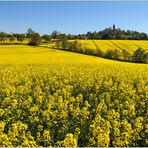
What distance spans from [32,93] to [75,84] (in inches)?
169

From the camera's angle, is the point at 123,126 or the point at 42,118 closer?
the point at 123,126

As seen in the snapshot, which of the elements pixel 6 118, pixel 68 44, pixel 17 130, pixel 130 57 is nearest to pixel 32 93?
pixel 6 118

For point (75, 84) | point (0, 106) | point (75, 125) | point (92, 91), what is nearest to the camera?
point (75, 125)

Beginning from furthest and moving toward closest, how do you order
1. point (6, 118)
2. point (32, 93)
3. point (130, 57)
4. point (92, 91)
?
point (130, 57)
point (92, 91)
point (32, 93)
point (6, 118)

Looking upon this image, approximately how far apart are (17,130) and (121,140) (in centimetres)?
291

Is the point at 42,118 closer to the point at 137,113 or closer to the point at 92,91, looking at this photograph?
the point at 137,113

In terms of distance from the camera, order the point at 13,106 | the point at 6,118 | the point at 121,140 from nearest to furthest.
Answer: the point at 121,140 < the point at 6,118 < the point at 13,106

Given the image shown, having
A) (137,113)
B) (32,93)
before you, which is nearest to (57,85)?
(32,93)

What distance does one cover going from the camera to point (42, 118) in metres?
13.8

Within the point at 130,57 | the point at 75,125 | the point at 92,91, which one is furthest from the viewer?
the point at 130,57

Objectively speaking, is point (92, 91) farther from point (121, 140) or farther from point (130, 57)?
point (130, 57)

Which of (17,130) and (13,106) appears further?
(13,106)

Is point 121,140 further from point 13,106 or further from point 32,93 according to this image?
point 32,93

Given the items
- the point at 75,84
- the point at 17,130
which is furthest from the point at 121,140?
the point at 75,84
